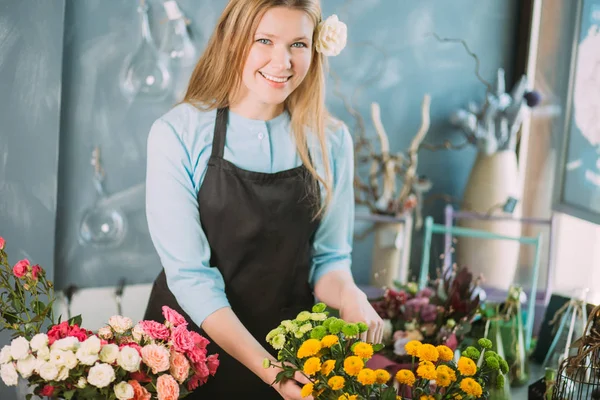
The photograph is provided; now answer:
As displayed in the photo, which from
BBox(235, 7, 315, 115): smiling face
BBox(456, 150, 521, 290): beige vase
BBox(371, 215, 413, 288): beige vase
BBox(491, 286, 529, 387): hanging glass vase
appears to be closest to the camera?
BBox(235, 7, 315, 115): smiling face

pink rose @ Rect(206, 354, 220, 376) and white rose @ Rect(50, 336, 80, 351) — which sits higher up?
white rose @ Rect(50, 336, 80, 351)

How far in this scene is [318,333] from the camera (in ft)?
4.90

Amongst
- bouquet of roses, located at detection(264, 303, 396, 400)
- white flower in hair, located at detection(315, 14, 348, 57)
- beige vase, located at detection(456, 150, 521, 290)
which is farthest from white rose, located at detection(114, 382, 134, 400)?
beige vase, located at detection(456, 150, 521, 290)

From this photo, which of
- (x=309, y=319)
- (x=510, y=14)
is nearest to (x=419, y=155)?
(x=510, y=14)

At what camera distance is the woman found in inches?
75.2

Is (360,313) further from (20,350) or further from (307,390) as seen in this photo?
(20,350)

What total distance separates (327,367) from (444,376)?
0.22m

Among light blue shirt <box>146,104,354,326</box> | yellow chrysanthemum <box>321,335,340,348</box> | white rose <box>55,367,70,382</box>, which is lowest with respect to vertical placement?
white rose <box>55,367,70,382</box>

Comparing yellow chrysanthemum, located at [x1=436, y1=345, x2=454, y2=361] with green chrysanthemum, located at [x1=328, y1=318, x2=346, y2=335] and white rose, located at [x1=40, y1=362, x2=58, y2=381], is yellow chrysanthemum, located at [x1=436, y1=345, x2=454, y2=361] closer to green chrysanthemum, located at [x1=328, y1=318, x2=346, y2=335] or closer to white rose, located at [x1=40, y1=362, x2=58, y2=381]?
green chrysanthemum, located at [x1=328, y1=318, x2=346, y2=335]

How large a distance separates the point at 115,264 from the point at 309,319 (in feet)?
3.25

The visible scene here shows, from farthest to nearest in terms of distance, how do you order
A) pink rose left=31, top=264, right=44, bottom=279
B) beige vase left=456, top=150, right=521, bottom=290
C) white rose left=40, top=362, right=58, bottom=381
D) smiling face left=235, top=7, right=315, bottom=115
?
beige vase left=456, top=150, right=521, bottom=290 < smiling face left=235, top=7, right=315, bottom=115 < pink rose left=31, top=264, right=44, bottom=279 < white rose left=40, top=362, right=58, bottom=381

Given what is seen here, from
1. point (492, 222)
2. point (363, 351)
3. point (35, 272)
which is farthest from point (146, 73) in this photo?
point (492, 222)

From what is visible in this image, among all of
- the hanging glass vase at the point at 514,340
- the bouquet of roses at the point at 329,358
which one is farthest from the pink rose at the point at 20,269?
the hanging glass vase at the point at 514,340

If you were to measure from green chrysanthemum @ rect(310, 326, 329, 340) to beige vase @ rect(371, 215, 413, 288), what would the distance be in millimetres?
1751
